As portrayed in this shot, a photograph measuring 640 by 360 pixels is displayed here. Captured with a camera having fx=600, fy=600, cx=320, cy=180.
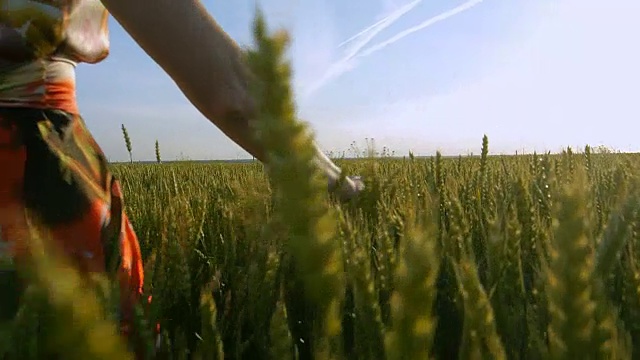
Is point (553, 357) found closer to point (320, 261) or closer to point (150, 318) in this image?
point (320, 261)

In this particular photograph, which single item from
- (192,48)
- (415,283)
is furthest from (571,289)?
(192,48)

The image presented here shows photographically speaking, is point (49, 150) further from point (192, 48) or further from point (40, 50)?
point (192, 48)

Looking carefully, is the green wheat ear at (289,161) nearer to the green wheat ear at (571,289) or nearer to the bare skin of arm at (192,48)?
the green wheat ear at (571,289)

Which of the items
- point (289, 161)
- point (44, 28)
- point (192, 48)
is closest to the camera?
point (289, 161)

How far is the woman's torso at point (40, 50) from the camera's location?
904 mm

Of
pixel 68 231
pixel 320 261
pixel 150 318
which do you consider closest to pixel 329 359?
pixel 320 261

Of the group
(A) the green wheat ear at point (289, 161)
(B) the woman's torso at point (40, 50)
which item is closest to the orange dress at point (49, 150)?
(B) the woman's torso at point (40, 50)

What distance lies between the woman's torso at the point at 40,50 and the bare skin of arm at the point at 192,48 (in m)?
0.16

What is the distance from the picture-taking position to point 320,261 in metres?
0.27

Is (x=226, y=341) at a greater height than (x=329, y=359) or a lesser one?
lesser

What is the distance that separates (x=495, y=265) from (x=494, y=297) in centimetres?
4

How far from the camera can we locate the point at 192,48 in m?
0.81

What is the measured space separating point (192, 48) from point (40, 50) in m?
0.28

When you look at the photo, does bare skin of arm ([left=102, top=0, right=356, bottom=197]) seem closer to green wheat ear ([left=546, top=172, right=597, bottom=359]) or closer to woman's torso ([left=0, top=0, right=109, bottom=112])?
woman's torso ([left=0, top=0, right=109, bottom=112])
